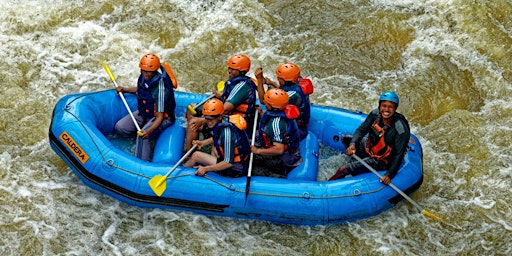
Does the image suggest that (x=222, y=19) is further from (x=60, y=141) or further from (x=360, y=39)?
(x=60, y=141)

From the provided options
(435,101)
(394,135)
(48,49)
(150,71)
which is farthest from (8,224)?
(435,101)

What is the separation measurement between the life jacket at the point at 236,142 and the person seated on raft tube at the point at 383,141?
112 centimetres

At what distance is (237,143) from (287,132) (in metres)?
0.54

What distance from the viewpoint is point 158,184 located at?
5.94m

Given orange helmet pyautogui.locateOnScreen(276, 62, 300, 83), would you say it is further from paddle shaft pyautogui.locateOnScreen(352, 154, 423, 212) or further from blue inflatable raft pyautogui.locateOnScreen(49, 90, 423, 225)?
paddle shaft pyautogui.locateOnScreen(352, 154, 423, 212)

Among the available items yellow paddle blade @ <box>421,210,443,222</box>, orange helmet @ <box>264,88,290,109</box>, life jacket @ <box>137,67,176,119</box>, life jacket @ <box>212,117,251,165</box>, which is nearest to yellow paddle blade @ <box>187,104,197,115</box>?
life jacket @ <box>137,67,176,119</box>

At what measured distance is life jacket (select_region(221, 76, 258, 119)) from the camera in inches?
250

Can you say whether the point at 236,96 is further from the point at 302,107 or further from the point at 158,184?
the point at 158,184

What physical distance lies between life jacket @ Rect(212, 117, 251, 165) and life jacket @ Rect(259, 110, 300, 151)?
0.66ft

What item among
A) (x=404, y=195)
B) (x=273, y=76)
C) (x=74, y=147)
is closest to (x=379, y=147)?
(x=404, y=195)

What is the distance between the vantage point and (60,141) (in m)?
6.39

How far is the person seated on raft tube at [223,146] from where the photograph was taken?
573 cm

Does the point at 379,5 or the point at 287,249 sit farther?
the point at 379,5

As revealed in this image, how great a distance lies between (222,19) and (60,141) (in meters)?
4.31
